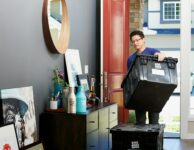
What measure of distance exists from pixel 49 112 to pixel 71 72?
86cm

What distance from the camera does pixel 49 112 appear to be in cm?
318

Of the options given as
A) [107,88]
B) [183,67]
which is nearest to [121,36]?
[107,88]

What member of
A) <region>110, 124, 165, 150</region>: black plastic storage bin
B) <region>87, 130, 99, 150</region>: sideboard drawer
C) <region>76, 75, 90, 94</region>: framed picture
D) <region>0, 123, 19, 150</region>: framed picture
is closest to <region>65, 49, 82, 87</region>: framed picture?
<region>76, 75, 90, 94</region>: framed picture

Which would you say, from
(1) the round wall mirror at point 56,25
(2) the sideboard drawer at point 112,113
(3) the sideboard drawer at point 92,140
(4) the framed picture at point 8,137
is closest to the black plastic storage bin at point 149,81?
(2) the sideboard drawer at point 112,113

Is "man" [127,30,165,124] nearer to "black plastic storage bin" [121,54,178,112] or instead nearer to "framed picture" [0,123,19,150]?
"black plastic storage bin" [121,54,178,112]

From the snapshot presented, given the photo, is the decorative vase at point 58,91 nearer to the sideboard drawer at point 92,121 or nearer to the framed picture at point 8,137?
the sideboard drawer at point 92,121

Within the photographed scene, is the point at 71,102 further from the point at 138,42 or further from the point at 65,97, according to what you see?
the point at 138,42

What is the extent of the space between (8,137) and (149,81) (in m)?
1.58

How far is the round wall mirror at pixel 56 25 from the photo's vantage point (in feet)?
10.6

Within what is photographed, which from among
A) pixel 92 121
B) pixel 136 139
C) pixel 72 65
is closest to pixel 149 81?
pixel 136 139

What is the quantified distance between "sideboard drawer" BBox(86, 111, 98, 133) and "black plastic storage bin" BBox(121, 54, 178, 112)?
0.42 meters

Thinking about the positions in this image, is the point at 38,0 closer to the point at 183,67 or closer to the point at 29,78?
the point at 29,78

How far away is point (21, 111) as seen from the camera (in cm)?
267

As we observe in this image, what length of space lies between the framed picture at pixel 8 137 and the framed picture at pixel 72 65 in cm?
158
